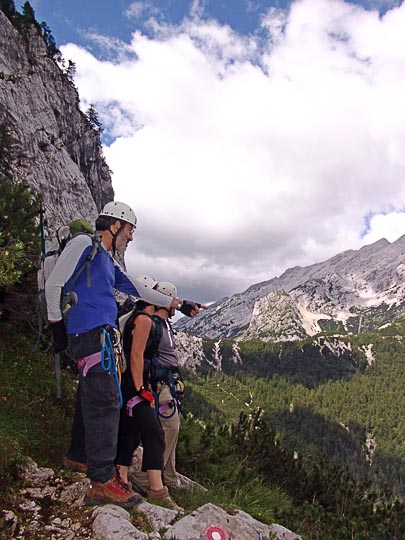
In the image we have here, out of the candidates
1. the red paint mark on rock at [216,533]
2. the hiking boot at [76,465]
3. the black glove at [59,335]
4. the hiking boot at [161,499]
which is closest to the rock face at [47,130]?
the hiking boot at [76,465]

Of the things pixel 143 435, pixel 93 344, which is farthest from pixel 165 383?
pixel 93 344

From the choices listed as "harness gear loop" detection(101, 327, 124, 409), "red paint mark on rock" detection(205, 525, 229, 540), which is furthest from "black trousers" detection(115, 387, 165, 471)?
"red paint mark on rock" detection(205, 525, 229, 540)

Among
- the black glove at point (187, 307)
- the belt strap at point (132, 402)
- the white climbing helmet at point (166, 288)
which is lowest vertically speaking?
the belt strap at point (132, 402)

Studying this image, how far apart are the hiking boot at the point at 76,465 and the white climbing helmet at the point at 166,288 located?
2.73 meters

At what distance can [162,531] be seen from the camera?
3.92m

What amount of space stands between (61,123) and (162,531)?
228 ft

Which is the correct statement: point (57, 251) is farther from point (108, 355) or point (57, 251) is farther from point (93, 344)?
point (108, 355)

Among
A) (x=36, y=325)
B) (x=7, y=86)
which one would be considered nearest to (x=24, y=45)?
(x=7, y=86)

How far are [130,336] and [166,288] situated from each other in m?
1.16

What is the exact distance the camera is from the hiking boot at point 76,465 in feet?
16.6

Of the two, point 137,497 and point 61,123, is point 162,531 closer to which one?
point 137,497

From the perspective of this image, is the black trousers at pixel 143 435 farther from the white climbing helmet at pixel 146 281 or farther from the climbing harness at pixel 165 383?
the white climbing helmet at pixel 146 281

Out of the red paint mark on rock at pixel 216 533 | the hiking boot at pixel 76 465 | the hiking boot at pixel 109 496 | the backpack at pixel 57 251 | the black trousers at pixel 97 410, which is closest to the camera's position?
the red paint mark on rock at pixel 216 533

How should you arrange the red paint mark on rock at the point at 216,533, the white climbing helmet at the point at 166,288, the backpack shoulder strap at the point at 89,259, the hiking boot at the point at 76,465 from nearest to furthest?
the red paint mark on rock at the point at 216,533
the backpack shoulder strap at the point at 89,259
the hiking boot at the point at 76,465
the white climbing helmet at the point at 166,288
